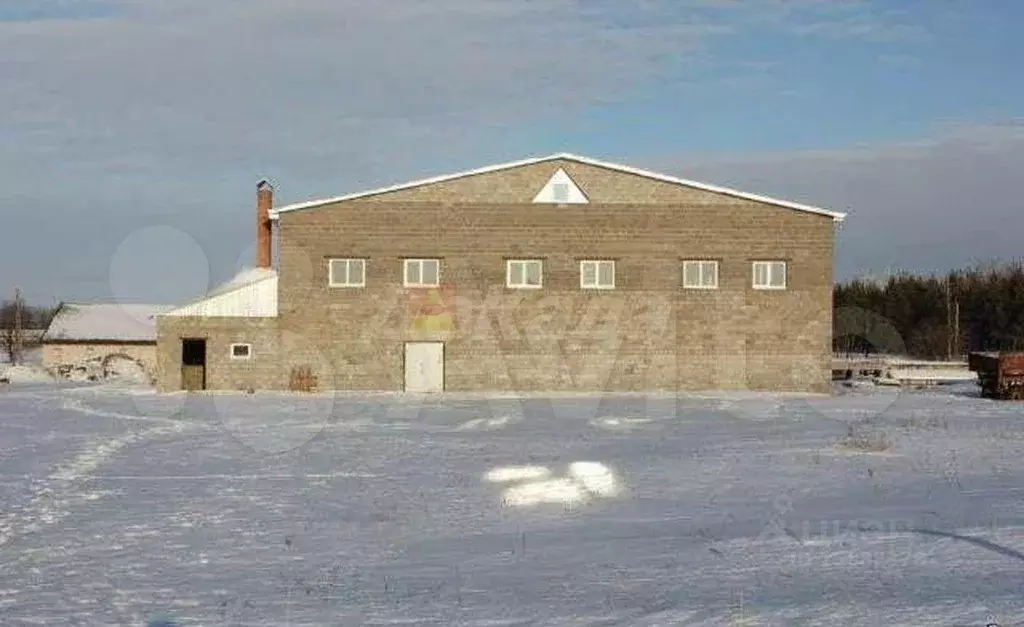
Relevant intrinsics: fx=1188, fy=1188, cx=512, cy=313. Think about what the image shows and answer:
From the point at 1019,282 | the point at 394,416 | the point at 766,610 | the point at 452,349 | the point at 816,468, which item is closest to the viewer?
the point at 766,610

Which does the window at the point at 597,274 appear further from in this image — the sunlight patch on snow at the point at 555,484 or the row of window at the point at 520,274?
the sunlight patch on snow at the point at 555,484

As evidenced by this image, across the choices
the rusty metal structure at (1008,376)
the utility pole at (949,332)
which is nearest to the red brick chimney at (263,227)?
the rusty metal structure at (1008,376)

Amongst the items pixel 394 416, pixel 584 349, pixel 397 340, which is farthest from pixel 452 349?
pixel 394 416

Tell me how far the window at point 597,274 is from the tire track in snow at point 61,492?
17.5 m

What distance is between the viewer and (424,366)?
4016 cm

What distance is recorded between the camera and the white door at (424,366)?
40156 millimetres

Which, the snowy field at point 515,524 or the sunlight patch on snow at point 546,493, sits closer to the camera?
the snowy field at point 515,524

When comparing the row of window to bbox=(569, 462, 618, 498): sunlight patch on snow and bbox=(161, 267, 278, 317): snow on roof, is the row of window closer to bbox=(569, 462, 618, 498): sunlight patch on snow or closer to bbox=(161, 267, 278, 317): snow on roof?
bbox=(161, 267, 278, 317): snow on roof

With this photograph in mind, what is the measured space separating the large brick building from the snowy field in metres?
12.1

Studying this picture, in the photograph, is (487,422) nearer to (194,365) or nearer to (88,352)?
(194,365)

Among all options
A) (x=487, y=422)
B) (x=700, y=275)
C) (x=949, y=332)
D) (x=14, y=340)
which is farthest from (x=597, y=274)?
(x=14, y=340)

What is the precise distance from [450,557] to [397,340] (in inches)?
1101

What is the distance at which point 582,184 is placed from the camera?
132 feet

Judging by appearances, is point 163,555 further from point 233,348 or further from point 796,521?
point 233,348
